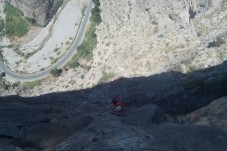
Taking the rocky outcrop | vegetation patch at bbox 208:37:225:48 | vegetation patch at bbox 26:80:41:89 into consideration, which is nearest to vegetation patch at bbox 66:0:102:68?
vegetation patch at bbox 26:80:41:89

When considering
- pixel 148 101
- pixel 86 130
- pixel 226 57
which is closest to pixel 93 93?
pixel 148 101

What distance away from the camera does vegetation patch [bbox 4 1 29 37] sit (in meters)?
87.2

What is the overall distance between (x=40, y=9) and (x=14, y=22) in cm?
669

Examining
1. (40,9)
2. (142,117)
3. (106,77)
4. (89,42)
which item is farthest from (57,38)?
(142,117)

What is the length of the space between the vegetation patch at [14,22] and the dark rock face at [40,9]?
1.77 meters

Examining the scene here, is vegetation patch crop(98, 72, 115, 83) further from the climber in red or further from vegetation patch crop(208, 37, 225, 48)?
the climber in red

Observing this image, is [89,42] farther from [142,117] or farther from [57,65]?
[142,117]

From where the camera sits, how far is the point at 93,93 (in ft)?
205

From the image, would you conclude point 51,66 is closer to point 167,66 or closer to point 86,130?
point 167,66

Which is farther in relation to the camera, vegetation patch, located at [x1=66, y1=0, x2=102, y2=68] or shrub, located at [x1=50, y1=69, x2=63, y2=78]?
vegetation patch, located at [x1=66, y1=0, x2=102, y2=68]

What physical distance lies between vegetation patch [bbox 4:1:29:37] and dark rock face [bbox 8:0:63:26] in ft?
5.81

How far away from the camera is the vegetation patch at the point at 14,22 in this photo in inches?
3433

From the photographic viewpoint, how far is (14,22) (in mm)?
88562

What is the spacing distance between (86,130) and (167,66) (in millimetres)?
30111
